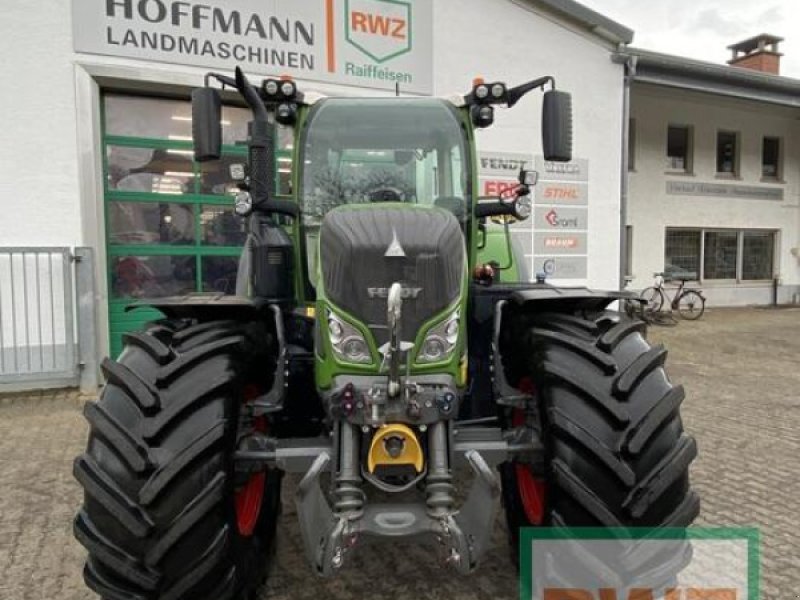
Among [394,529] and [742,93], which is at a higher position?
[742,93]

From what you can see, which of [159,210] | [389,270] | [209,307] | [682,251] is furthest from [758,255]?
[209,307]

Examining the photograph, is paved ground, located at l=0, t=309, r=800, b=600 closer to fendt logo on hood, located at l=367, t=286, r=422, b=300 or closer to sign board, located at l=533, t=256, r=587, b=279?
fendt logo on hood, located at l=367, t=286, r=422, b=300

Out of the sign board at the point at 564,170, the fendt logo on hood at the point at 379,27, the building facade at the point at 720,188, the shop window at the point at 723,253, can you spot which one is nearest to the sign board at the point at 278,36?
the fendt logo on hood at the point at 379,27

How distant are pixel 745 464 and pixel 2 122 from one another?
764cm

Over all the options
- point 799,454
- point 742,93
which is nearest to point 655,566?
point 799,454

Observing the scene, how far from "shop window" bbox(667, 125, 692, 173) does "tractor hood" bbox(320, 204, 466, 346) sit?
1508 centimetres

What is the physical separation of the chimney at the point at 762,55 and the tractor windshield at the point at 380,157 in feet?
62.5

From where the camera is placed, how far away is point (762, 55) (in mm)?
18406

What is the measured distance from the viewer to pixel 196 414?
2.21 m

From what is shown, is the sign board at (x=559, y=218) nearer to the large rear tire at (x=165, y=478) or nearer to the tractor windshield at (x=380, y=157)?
the tractor windshield at (x=380, y=157)

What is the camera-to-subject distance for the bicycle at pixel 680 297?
14191mm

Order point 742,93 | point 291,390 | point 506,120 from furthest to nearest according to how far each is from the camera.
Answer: point 742,93 → point 506,120 → point 291,390

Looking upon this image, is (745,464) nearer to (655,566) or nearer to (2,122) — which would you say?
(655,566)

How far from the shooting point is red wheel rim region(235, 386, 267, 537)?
8.45 feet
